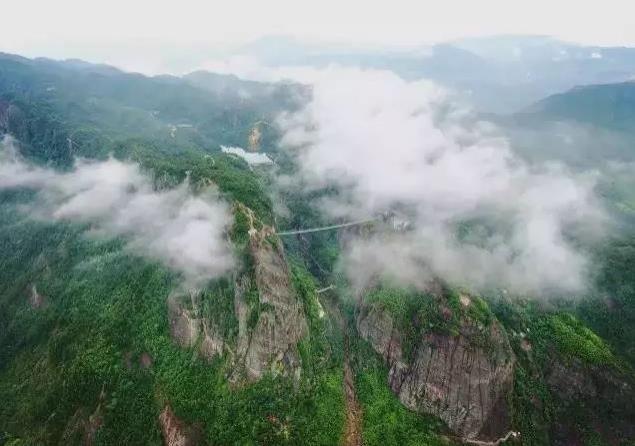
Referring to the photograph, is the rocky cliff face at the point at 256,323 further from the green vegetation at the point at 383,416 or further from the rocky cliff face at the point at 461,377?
the rocky cliff face at the point at 461,377

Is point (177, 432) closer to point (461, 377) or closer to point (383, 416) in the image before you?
point (383, 416)

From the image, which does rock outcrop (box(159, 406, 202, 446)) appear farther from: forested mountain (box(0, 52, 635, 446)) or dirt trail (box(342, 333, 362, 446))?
dirt trail (box(342, 333, 362, 446))

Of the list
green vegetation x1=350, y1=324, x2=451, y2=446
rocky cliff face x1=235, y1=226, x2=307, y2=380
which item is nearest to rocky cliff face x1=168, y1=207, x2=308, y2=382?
rocky cliff face x1=235, y1=226, x2=307, y2=380

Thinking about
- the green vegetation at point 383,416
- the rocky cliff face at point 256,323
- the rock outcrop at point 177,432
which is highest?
the rocky cliff face at point 256,323

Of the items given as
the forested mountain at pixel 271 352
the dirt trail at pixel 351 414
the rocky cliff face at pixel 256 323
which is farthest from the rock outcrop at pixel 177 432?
the dirt trail at pixel 351 414

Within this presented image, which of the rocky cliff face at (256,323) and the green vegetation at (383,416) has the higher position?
the rocky cliff face at (256,323)

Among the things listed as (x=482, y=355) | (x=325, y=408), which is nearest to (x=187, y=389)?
(x=325, y=408)

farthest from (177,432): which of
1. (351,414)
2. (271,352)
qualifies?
(351,414)
